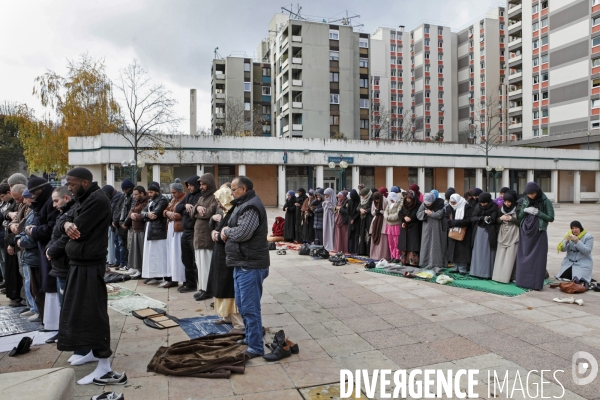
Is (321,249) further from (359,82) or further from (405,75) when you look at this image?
(405,75)

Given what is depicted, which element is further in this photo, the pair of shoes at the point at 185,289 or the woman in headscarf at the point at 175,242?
the woman in headscarf at the point at 175,242

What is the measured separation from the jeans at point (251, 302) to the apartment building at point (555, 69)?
51177 mm

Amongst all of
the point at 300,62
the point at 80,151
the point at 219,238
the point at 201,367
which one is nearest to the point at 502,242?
the point at 219,238

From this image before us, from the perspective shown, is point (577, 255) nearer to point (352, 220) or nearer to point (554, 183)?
point (352, 220)

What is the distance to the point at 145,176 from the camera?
113 feet

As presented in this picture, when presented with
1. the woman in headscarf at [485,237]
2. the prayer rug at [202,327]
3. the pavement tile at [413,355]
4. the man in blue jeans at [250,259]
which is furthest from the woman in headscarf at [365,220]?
the man in blue jeans at [250,259]

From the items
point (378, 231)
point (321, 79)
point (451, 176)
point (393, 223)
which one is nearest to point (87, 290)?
point (393, 223)

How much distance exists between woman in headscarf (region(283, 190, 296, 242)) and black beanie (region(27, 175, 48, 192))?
354 inches

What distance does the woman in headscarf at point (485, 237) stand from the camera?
8016 mm

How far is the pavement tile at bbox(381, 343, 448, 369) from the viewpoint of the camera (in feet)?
14.2

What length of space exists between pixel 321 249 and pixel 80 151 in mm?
26542

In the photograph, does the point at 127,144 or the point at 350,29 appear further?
the point at 350,29

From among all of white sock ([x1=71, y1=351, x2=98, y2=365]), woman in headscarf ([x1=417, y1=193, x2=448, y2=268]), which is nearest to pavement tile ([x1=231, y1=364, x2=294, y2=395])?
white sock ([x1=71, y1=351, x2=98, y2=365])

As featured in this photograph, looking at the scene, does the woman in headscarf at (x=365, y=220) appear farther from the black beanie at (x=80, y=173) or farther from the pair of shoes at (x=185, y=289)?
the black beanie at (x=80, y=173)
